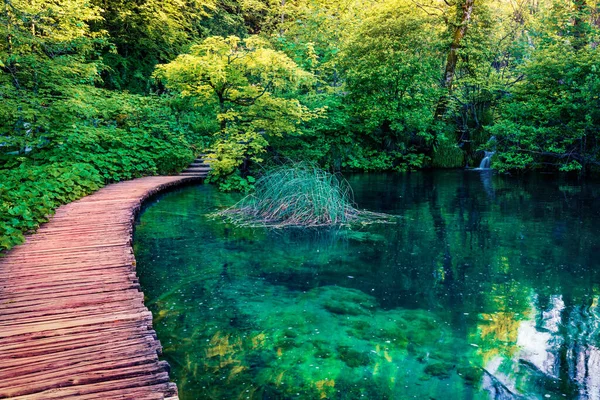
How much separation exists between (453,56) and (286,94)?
682 cm

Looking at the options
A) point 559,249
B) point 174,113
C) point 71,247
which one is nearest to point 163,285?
point 71,247

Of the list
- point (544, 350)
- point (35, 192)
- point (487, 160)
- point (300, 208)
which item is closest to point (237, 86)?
point (300, 208)

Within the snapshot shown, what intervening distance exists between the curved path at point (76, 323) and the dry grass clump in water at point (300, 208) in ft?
9.98

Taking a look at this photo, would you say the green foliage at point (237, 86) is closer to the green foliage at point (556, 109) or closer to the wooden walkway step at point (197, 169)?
the wooden walkway step at point (197, 169)

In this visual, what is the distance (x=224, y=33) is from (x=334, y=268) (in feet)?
59.0

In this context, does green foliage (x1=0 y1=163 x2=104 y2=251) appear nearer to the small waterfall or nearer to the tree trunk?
the tree trunk

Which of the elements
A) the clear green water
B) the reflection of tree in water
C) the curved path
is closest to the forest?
the curved path

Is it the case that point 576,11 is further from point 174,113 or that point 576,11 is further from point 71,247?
point 71,247

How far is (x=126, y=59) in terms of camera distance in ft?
55.1

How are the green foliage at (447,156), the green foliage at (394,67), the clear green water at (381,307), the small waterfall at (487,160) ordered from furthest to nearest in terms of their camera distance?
the green foliage at (447,156) → the small waterfall at (487,160) → the green foliage at (394,67) → the clear green water at (381,307)

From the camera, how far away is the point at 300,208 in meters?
8.25

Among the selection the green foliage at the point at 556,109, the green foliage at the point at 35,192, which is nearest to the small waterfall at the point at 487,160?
the green foliage at the point at 556,109

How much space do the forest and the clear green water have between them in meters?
2.48

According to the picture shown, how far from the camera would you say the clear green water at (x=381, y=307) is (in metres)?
3.20
